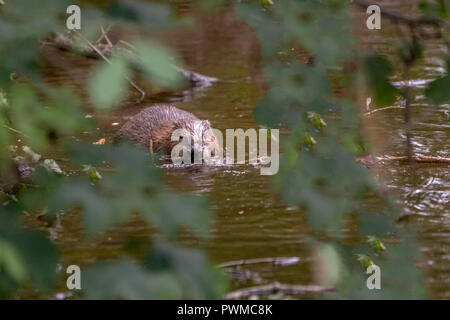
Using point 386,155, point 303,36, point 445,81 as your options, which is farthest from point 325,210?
point 386,155

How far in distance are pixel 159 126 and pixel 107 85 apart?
7051mm

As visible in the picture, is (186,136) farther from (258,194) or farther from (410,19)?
(410,19)

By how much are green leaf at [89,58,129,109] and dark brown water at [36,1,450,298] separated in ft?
1.68

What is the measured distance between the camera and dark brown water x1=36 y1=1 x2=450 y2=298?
12.6ft

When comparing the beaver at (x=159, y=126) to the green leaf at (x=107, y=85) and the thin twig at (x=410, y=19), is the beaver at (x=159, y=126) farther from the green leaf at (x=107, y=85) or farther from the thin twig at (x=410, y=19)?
the green leaf at (x=107, y=85)

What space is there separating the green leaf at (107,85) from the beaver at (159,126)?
6517mm

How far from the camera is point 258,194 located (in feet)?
19.7

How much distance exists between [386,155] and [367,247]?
493cm

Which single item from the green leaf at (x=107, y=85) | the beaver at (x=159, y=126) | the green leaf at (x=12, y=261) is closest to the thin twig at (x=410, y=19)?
the green leaf at (x=107, y=85)

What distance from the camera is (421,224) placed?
521cm

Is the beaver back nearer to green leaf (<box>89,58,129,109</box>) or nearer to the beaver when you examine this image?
the beaver

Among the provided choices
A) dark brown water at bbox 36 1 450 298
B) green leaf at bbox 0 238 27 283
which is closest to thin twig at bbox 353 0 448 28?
dark brown water at bbox 36 1 450 298

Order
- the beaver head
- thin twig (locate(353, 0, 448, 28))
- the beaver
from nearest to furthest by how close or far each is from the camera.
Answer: thin twig (locate(353, 0, 448, 28)) → the beaver head → the beaver
